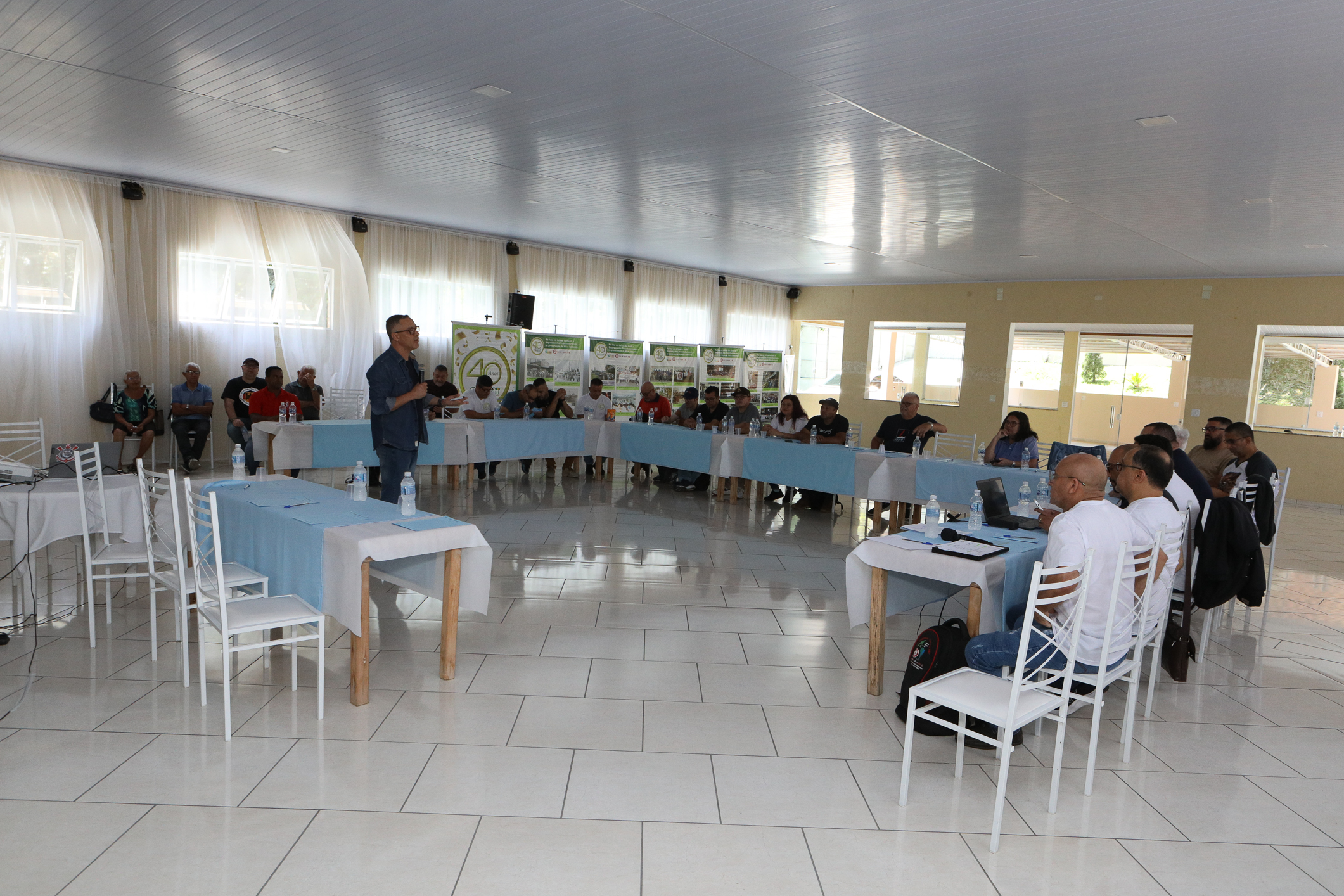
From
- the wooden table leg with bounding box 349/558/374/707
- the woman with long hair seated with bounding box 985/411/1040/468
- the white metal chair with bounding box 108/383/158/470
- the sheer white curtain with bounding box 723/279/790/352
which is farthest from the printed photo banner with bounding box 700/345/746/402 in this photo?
the wooden table leg with bounding box 349/558/374/707

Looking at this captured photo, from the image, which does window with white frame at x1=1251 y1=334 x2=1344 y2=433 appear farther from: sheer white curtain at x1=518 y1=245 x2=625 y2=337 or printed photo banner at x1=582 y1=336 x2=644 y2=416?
sheer white curtain at x1=518 y1=245 x2=625 y2=337

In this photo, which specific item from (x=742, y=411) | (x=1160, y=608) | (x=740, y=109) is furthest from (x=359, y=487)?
(x=742, y=411)

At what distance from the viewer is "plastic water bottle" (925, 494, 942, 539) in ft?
12.4

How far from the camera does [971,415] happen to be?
14.0 metres

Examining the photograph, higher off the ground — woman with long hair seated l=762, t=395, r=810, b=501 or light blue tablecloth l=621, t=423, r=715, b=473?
woman with long hair seated l=762, t=395, r=810, b=501

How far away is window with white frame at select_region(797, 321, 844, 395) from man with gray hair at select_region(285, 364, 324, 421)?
10295 mm

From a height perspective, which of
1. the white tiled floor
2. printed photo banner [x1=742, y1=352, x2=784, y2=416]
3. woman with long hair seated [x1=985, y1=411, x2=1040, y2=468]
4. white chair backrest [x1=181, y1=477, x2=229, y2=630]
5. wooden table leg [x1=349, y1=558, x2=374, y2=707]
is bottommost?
A: the white tiled floor

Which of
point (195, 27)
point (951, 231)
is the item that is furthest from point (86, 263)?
point (951, 231)

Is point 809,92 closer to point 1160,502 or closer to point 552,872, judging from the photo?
point 1160,502

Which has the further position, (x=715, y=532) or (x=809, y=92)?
(x=715, y=532)

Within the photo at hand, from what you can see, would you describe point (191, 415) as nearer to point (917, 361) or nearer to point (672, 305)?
point (672, 305)

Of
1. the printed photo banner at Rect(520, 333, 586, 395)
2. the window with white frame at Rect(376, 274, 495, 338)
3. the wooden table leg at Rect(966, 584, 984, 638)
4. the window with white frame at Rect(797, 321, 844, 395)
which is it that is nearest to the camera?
the wooden table leg at Rect(966, 584, 984, 638)

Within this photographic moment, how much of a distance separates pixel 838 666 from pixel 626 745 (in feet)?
4.54

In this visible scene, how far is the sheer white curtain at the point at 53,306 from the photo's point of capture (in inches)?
313
